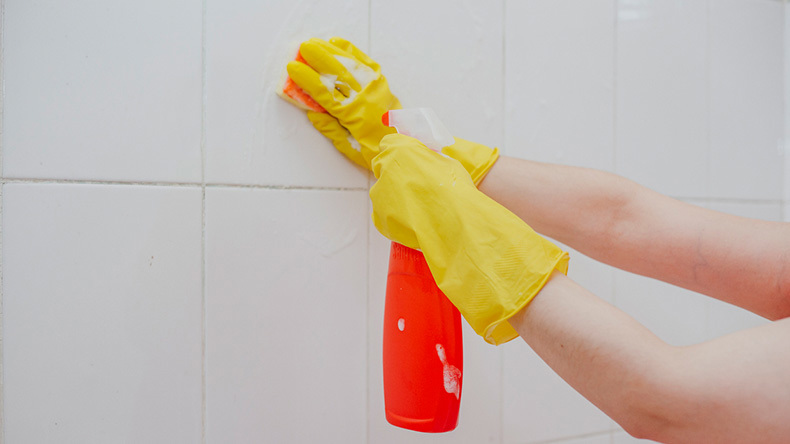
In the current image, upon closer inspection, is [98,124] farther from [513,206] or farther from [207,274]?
[513,206]

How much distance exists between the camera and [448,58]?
938mm

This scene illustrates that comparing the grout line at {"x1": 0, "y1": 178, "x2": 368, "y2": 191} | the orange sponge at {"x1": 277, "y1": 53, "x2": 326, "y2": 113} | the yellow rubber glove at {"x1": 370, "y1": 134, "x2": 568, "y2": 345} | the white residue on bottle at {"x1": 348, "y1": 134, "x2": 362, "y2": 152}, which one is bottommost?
the yellow rubber glove at {"x1": 370, "y1": 134, "x2": 568, "y2": 345}

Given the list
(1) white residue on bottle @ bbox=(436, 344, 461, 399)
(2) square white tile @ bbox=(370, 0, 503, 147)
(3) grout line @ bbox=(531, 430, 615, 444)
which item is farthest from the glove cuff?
(3) grout line @ bbox=(531, 430, 615, 444)

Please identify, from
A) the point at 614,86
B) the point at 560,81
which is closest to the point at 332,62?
the point at 560,81

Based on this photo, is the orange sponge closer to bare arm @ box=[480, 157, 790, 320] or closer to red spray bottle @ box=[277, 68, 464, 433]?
red spray bottle @ box=[277, 68, 464, 433]

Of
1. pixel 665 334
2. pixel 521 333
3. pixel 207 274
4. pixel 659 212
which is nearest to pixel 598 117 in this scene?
pixel 659 212

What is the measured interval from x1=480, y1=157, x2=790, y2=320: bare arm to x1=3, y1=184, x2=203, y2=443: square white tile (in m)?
0.42

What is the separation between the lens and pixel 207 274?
2.59 ft

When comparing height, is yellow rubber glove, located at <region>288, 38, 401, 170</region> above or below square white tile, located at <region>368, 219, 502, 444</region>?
above

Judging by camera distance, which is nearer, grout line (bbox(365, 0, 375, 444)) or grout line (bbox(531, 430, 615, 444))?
grout line (bbox(365, 0, 375, 444))

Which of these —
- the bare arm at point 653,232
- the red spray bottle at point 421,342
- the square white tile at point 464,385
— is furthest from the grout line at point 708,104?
the red spray bottle at point 421,342

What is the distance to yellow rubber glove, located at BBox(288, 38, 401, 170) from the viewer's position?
2.60 feet

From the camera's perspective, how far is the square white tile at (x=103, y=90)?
70 cm

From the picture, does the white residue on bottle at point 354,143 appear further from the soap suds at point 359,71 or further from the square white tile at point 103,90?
the square white tile at point 103,90
